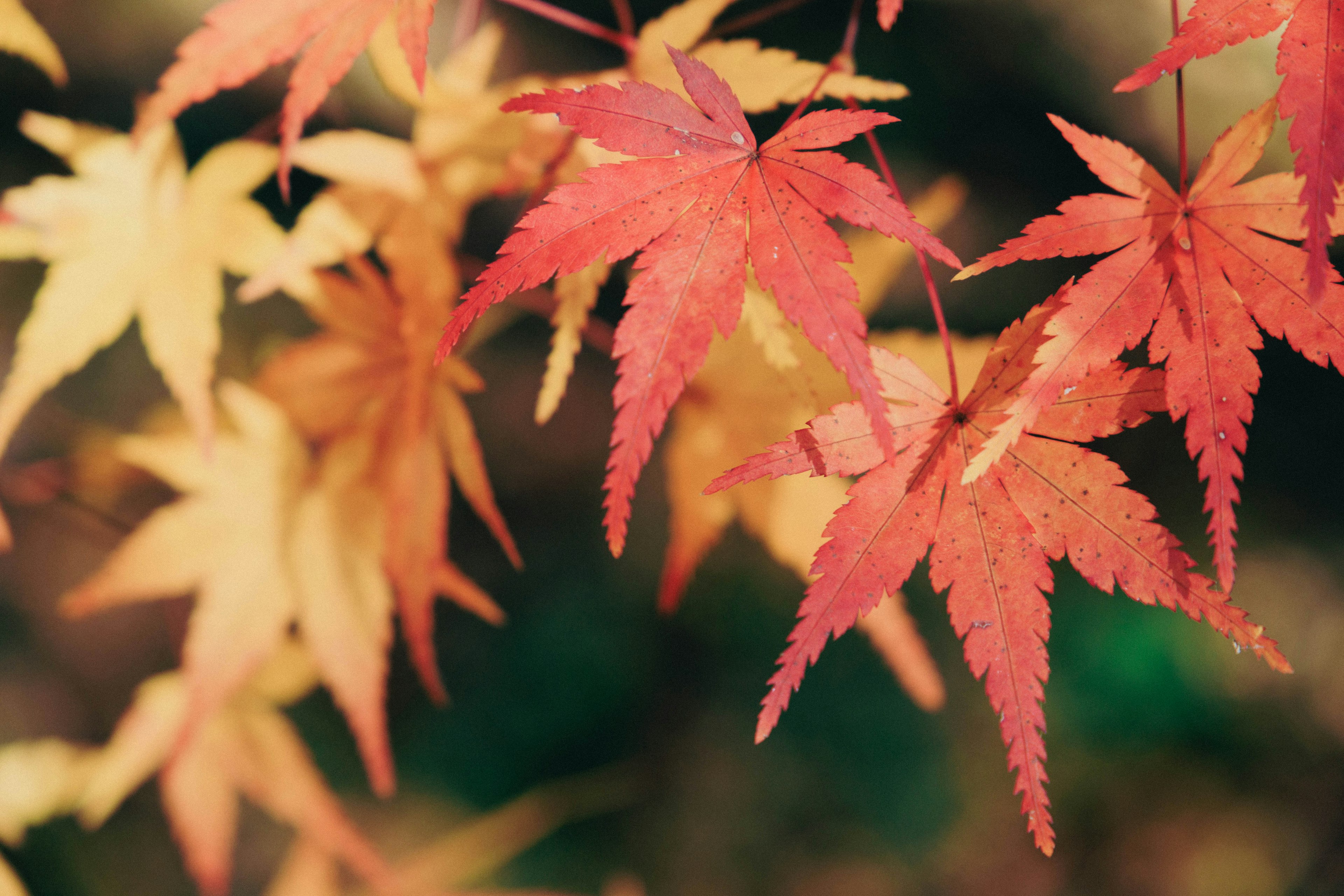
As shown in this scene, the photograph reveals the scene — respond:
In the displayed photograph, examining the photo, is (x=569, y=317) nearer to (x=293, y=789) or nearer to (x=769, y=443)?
(x=769, y=443)

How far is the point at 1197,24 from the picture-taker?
376 millimetres

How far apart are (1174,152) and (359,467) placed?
3.05 feet

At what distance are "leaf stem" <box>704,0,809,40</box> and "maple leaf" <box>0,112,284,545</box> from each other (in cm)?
50

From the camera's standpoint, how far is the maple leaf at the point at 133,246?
2.27ft

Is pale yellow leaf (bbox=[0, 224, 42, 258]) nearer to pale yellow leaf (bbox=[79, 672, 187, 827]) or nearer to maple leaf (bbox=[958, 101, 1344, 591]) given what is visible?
pale yellow leaf (bbox=[79, 672, 187, 827])

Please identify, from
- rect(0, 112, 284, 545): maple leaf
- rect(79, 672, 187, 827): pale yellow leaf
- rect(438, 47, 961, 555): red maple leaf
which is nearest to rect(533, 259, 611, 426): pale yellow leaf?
rect(438, 47, 961, 555): red maple leaf

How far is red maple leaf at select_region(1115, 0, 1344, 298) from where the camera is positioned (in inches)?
13.2

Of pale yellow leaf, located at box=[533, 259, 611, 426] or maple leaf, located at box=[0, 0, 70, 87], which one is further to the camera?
maple leaf, located at box=[0, 0, 70, 87]

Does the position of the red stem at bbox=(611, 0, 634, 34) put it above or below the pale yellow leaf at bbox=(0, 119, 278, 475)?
above

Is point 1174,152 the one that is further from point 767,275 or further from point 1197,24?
point 767,275

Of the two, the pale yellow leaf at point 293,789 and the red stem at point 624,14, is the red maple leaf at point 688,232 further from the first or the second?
the pale yellow leaf at point 293,789

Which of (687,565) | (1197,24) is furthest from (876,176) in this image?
(687,565)

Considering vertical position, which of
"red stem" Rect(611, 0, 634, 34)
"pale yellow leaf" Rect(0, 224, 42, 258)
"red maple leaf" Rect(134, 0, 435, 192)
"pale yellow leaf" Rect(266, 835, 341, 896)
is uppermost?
"red maple leaf" Rect(134, 0, 435, 192)

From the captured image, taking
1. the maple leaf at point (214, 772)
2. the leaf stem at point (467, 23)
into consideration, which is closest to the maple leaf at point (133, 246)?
the leaf stem at point (467, 23)
